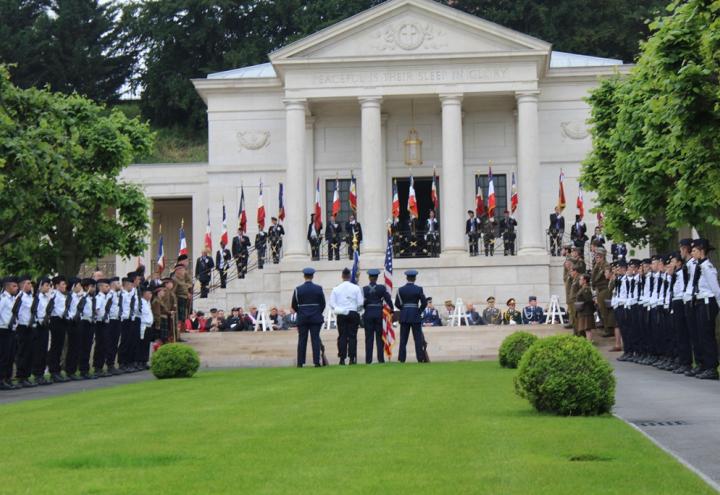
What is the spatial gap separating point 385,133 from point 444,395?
120 feet

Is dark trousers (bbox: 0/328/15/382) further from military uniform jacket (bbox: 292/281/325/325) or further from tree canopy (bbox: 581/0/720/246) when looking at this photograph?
tree canopy (bbox: 581/0/720/246)

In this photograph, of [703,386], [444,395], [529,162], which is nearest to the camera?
[444,395]

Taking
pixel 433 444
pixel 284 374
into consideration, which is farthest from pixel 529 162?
pixel 433 444

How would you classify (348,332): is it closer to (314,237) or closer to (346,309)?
(346,309)

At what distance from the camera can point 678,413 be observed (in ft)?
45.5

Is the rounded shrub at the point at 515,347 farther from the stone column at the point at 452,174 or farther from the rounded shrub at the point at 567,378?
the stone column at the point at 452,174

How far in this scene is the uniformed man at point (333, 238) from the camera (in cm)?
4573

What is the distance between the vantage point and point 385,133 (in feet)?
172

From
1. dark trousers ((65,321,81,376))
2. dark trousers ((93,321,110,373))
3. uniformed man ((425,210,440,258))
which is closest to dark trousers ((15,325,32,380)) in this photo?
dark trousers ((65,321,81,376))

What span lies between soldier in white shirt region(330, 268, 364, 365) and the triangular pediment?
22867 mm

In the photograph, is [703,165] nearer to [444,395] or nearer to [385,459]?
[444,395]

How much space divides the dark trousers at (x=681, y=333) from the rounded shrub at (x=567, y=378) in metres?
9.22

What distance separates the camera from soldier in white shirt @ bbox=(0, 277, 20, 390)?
22.6 metres

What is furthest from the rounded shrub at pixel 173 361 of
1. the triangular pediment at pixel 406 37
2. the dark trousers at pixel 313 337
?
the triangular pediment at pixel 406 37
